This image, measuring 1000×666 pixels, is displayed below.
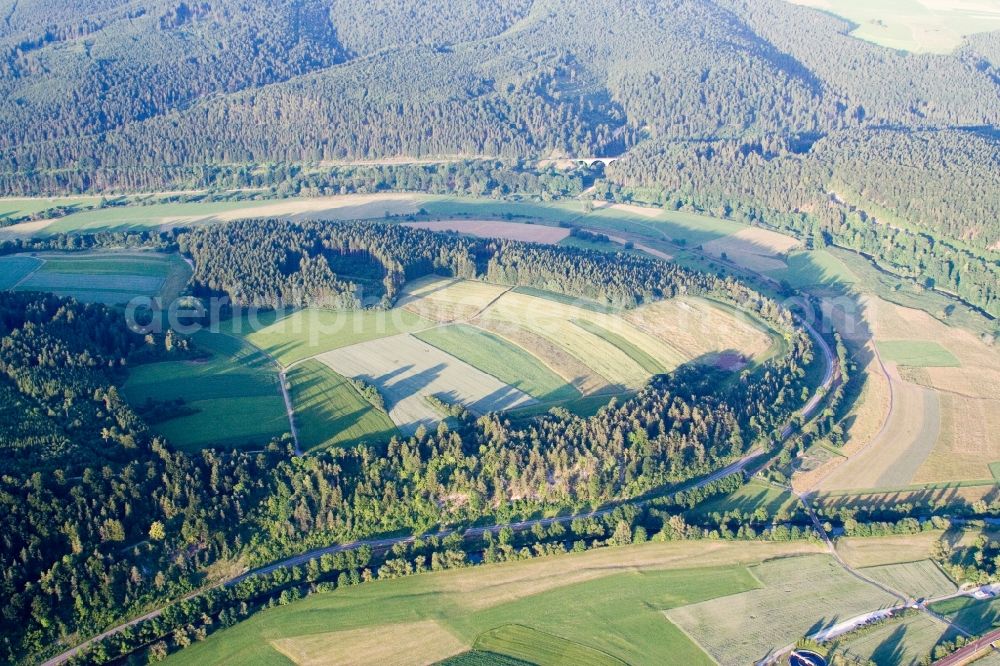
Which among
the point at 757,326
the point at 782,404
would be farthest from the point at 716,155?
the point at 782,404

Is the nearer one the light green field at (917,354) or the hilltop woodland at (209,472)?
A: the hilltop woodland at (209,472)

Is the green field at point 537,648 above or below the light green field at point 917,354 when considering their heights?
below

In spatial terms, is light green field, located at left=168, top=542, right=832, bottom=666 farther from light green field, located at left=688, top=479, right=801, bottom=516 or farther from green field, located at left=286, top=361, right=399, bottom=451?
green field, located at left=286, top=361, right=399, bottom=451

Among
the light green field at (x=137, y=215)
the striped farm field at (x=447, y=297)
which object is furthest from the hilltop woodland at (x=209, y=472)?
the light green field at (x=137, y=215)

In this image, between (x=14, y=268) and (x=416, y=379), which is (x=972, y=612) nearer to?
(x=416, y=379)

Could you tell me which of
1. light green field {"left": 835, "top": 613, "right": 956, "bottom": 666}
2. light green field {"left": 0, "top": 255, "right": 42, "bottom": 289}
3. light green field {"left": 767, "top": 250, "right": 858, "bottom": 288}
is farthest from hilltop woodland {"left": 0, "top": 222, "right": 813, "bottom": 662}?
light green field {"left": 767, "top": 250, "right": 858, "bottom": 288}

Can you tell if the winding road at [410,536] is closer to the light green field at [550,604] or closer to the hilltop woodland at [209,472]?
the hilltop woodland at [209,472]
